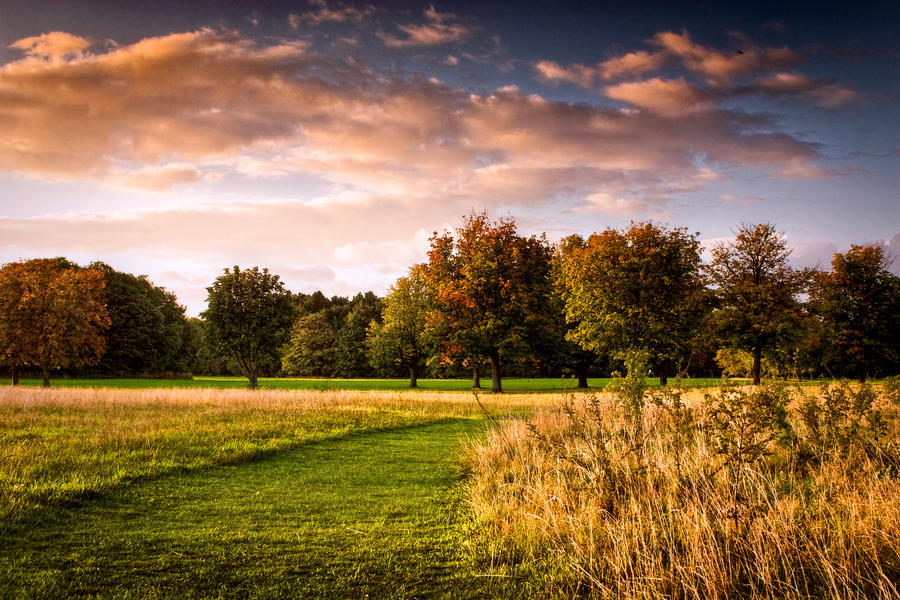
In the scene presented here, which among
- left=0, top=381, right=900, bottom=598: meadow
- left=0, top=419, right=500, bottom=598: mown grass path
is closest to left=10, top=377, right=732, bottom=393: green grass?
left=0, top=381, right=900, bottom=598: meadow

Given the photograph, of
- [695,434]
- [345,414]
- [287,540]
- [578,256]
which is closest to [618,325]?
[578,256]

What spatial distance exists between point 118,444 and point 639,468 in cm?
1185

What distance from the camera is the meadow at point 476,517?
514cm

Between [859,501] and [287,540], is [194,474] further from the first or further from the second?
[859,501]

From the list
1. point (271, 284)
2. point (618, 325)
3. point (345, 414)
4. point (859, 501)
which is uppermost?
point (271, 284)

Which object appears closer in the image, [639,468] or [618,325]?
[639,468]

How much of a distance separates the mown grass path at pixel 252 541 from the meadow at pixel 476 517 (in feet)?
0.10

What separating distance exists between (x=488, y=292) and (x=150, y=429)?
24000 mm

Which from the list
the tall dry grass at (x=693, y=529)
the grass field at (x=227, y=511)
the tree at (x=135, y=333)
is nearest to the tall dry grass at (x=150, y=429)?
the grass field at (x=227, y=511)

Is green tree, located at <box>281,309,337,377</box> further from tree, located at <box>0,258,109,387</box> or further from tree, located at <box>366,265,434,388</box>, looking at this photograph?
tree, located at <box>0,258,109,387</box>

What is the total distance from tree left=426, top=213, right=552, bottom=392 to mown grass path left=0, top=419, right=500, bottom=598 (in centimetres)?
2395

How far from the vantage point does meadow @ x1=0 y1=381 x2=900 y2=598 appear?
5141 millimetres

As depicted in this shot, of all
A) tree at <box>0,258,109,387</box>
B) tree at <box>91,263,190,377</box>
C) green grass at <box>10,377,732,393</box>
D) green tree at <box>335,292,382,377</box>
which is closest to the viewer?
tree at <box>0,258,109,387</box>

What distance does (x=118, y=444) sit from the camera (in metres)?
12.2
